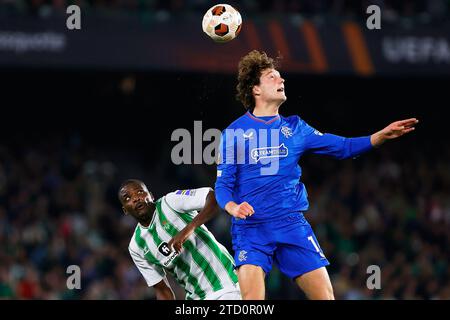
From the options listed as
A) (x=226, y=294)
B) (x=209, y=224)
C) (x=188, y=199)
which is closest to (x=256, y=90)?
(x=188, y=199)

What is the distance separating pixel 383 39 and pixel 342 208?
10.2 feet

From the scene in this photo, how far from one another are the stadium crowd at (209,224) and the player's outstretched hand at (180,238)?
280 inches

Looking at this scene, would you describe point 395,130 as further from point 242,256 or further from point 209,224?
point 209,224

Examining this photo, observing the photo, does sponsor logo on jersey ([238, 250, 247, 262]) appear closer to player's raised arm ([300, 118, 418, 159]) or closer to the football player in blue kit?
the football player in blue kit

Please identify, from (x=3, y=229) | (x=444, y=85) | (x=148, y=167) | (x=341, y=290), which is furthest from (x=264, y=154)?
(x=444, y=85)

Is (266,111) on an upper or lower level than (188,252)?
upper

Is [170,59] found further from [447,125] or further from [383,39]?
[447,125]

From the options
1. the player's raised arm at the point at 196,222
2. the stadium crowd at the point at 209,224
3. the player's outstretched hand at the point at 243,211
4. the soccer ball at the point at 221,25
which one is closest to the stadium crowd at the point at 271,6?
the stadium crowd at the point at 209,224

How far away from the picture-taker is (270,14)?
55.3 feet

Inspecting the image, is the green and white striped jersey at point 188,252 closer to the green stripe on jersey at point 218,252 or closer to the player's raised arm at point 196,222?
the green stripe on jersey at point 218,252

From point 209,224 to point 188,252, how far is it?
918cm

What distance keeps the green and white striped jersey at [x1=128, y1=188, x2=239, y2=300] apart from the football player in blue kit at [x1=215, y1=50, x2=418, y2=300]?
619mm

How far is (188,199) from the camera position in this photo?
7711 millimetres

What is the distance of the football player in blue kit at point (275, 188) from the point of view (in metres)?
7.02
